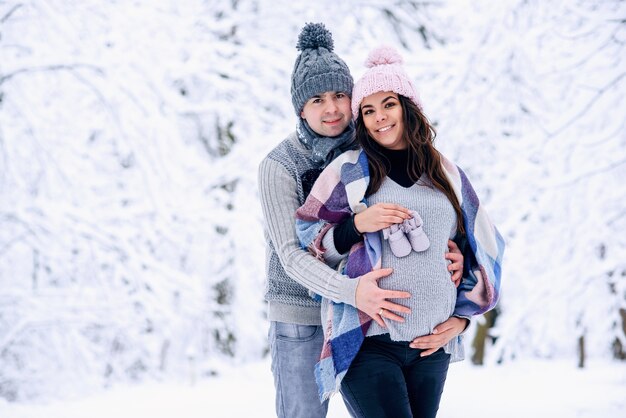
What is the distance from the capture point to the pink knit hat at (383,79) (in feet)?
6.44

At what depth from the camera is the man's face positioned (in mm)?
2096

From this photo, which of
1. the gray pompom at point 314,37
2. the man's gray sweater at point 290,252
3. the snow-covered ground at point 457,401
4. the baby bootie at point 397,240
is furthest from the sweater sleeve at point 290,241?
the snow-covered ground at point 457,401

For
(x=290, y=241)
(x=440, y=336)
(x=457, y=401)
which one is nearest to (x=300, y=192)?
(x=290, y=241)

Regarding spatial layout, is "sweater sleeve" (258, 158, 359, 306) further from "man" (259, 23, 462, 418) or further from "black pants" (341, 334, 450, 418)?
"black pants" (341, 334, 450, 418)

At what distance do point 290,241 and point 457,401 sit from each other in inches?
99.2

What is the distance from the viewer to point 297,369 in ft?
6.79

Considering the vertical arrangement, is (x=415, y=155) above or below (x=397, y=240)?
above

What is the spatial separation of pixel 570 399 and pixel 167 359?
5.30 metres

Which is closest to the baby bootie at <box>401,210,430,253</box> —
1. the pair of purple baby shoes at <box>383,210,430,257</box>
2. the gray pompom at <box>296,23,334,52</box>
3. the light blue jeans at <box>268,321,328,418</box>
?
the pair of purple baby shoes at <box>383,210,430,257</box>

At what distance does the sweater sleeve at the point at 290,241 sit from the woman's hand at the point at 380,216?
0.54 ft

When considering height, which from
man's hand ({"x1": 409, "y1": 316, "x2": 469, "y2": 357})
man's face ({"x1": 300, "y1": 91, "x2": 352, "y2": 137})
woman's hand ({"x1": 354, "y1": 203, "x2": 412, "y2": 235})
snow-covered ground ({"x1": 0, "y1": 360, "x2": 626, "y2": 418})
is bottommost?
snow-covered ground ({"x1": 0, "y1": 360, "x2": 626, "y2": 418})

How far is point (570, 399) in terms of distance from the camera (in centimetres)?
421

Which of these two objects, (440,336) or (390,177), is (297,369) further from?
(390,177)

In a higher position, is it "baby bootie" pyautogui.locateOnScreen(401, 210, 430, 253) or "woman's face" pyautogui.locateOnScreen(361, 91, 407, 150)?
"woman's face" pyautogui.locateOnScreen(361, 91, 407, 150)
